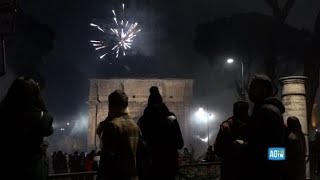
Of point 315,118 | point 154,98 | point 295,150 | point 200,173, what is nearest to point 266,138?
point 154,98

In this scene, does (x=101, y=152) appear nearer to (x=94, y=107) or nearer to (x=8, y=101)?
(x=8, y=101)

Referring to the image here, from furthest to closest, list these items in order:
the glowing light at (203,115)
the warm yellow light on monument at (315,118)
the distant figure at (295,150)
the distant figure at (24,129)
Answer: the glowing light at (203,115), the warm yellow light on monument at (315,118), the distant figure at (295,150), the distant figure at (24,129)

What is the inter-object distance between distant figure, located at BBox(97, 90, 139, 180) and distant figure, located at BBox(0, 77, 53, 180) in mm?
581

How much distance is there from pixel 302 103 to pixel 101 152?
27.0 feet

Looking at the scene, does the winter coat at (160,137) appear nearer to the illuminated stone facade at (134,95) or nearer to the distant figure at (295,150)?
the distant figure at (295,150)

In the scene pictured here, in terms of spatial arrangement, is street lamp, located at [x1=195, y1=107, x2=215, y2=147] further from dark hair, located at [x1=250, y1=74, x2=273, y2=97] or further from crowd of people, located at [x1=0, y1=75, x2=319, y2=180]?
dark hair, located at [x1=250, y1=74, x2=273, y2=97]

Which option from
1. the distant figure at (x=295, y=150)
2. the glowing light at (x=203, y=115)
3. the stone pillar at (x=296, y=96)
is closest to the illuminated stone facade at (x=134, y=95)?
the glowing light at (x=203, y=115)

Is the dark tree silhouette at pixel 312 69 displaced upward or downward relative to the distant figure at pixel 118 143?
upward

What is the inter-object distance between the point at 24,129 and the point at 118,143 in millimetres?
941

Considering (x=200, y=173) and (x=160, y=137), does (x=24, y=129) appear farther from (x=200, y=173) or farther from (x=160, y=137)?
(x=200, y=173)

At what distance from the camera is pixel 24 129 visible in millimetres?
3496

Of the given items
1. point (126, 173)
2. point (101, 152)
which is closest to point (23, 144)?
point (101, 152)

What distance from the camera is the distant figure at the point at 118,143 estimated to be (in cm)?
380

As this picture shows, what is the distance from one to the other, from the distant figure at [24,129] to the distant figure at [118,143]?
0.58 m
